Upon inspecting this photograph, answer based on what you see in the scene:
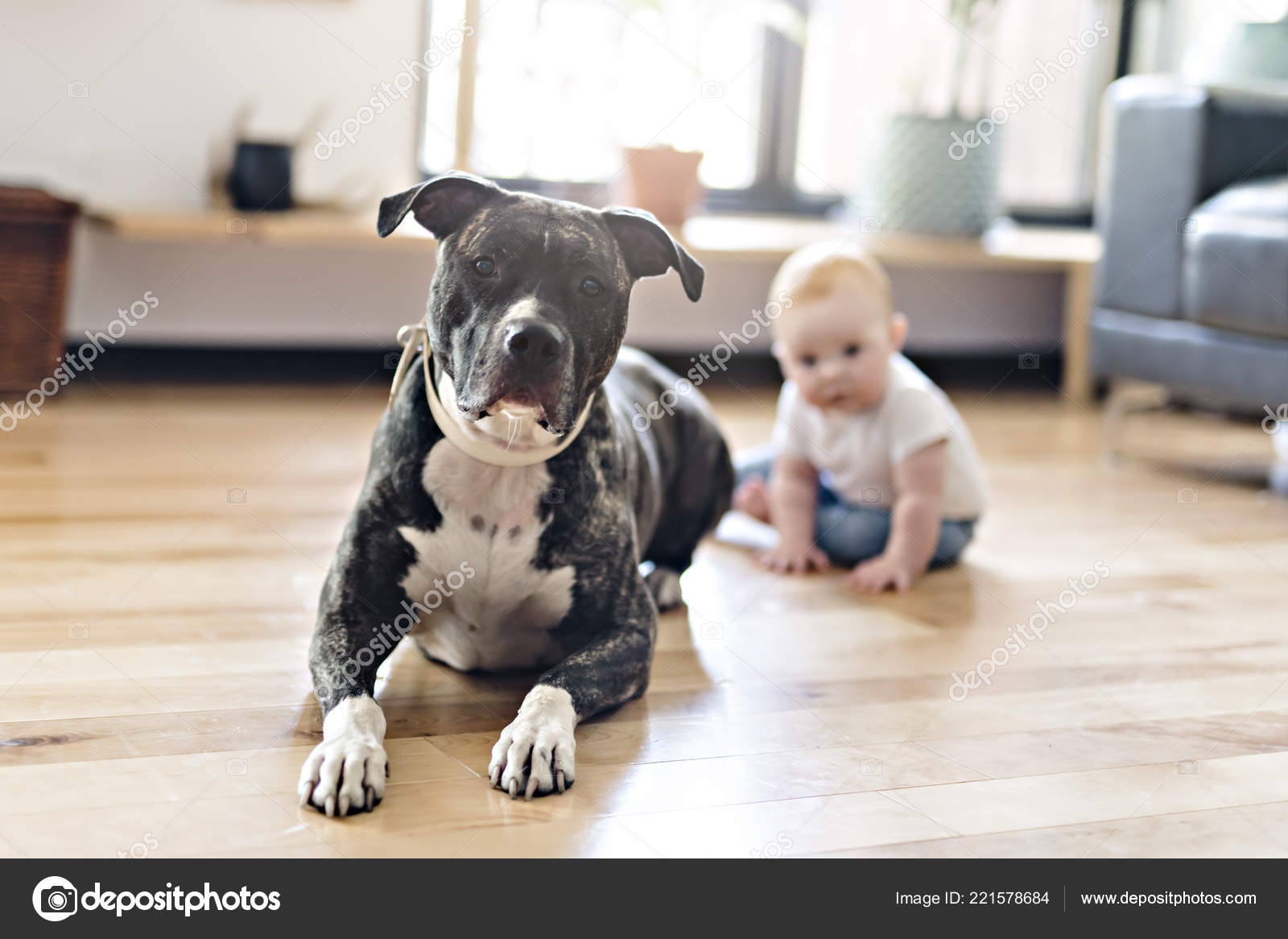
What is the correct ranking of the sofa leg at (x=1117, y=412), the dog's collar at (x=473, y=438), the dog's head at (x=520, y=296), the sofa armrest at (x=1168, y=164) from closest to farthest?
the dog's head at (x=520, y=296)
the dog's collar at (x=473, y=438)
the sofa armrest at (x=1168, y=164)
the sofa leg at (x=1117, y=412)

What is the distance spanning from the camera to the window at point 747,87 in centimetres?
420

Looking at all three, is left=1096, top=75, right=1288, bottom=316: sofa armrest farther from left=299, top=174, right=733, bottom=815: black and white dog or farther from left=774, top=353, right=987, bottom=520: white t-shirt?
left=299, top=174, right=733, bottom=815: black and white dog

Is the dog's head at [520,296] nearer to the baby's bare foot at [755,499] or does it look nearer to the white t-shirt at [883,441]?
the white t-shirt at [883,441]

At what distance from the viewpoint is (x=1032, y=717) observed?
5.63 ft

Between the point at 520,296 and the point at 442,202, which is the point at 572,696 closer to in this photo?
the point at 520,296

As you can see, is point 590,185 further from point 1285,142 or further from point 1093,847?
point 1093,847

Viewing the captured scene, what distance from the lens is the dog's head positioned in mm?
1427

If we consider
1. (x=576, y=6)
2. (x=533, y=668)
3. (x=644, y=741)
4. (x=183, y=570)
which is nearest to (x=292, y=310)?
(x=576, y=6)

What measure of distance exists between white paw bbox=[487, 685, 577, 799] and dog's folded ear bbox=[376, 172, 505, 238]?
0.58 meters

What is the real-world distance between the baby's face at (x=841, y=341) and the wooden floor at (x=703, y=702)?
35 cm

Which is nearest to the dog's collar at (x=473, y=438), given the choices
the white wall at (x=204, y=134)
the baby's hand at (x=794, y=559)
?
the baby's hand at (x=794, y=559)

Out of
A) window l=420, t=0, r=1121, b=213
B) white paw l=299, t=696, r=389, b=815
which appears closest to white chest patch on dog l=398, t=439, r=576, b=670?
white paw l=299, t=696, r=389, b=815

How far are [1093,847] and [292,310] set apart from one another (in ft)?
10.4
